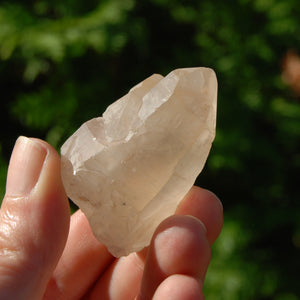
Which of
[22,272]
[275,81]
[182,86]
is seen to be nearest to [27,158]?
[22,272]

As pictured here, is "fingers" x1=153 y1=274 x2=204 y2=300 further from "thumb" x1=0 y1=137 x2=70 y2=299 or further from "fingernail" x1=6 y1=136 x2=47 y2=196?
"fingernail" x1=6 y1=136 x2=47 y2=196

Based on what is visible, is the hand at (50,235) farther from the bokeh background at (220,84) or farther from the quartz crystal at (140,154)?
the bokeh background at (220,84)

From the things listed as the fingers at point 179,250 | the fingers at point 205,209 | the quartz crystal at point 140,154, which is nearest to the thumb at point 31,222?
the quartz crystal at point 140,154

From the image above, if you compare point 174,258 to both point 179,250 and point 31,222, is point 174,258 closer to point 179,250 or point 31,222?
point 179,250

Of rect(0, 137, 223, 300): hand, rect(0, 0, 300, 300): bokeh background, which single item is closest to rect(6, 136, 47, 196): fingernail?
rect(0, 137, 223, 300): hand

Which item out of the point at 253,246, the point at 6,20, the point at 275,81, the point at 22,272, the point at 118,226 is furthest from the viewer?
the point at 275,81

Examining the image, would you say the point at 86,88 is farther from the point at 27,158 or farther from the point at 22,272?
the point at 22,272

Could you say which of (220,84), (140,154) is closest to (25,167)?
(140,154)
